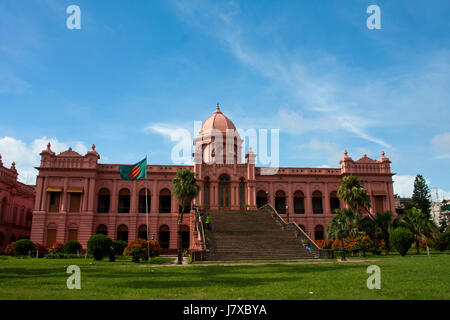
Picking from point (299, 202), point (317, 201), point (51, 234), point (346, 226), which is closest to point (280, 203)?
point (299, 202)

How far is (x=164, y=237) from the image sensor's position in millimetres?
42750

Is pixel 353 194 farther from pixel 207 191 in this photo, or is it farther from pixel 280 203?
pixel 207 191

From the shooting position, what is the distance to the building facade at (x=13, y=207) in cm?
4322

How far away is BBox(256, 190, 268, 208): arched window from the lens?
1742 inches

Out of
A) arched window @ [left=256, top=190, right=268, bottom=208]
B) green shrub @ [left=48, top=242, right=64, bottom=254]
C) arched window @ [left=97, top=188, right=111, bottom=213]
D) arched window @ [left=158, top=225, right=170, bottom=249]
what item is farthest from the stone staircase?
green shrub @ [left=48, top=242, right=64, bottom=254]

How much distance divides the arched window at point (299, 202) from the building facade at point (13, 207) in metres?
35.6

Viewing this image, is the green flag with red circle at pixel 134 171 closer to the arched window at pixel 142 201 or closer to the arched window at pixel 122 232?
the arched window at pixel 142 201

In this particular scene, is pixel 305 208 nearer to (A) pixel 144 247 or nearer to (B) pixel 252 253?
(B) pixel 252 253

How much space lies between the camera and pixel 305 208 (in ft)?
145

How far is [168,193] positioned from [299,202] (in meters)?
16.5

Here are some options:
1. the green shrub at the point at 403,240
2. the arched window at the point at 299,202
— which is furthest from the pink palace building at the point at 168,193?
the green shrub at the point at 403,240
